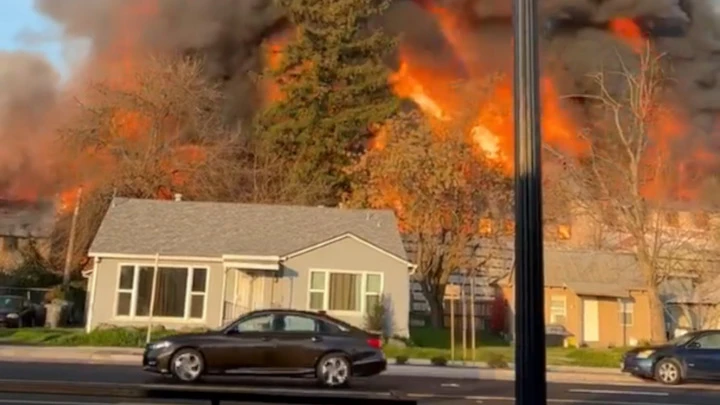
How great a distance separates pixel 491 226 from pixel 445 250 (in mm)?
1996

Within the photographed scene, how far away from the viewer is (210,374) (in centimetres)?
1291

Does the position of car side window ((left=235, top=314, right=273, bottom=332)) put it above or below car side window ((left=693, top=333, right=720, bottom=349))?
below

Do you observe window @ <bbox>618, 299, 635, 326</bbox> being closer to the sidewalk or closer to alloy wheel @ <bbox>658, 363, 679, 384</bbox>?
the sidewalk

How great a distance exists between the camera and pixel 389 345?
2098cm

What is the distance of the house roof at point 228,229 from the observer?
23141 millimetres

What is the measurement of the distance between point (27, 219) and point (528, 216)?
120 feet

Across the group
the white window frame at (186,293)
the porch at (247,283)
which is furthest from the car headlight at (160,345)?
the porch at (247,283)

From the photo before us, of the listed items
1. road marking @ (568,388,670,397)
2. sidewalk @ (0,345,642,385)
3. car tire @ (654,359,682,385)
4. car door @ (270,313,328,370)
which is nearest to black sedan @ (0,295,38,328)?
sidewalk @ (0,345,642,385)

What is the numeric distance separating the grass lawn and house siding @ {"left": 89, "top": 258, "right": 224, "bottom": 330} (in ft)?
2.32

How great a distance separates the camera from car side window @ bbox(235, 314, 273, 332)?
1333 cm

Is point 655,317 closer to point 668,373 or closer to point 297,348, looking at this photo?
point 668,373

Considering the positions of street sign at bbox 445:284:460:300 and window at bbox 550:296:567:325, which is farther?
window at bbox 550:296:567:325

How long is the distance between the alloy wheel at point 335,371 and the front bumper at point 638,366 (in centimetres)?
746

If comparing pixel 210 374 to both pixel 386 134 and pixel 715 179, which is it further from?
pixel 715 179
